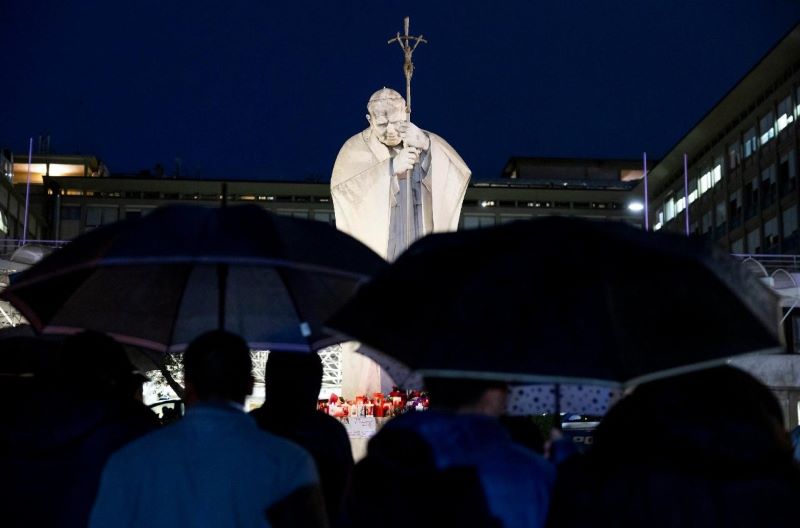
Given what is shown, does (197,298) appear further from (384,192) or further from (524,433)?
(384,192)

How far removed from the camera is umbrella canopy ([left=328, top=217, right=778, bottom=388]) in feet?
9.53

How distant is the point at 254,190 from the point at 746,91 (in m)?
35.9

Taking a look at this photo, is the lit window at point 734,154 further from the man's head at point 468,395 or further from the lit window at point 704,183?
the man's head at point 468,395

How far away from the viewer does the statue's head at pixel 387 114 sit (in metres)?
14.0

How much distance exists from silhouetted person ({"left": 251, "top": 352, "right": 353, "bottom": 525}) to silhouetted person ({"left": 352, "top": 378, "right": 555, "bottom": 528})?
1239 millimetres

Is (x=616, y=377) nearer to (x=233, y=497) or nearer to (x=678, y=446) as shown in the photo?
(x=678, y=446)

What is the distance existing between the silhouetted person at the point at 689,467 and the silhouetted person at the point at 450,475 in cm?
12

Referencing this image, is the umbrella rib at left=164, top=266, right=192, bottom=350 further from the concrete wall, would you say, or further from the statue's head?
the concrete wall

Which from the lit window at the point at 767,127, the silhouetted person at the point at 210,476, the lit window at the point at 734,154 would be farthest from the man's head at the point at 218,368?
the lit window at the point at 734,154

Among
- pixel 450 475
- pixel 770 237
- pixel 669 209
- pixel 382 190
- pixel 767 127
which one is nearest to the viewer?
pixel 450 475

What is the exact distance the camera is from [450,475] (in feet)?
8.64

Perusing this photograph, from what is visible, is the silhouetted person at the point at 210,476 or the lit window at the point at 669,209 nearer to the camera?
the silhouetted person at the point at 210,476

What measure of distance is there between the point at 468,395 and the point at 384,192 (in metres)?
11.6

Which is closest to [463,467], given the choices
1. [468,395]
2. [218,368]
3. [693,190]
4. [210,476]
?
[468,395]
